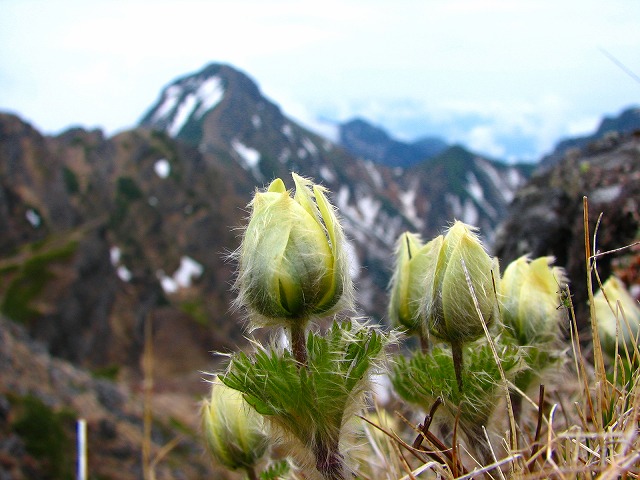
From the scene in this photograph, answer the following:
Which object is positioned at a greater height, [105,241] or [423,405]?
[423,405]

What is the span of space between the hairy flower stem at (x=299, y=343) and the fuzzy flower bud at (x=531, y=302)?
27.2 inches

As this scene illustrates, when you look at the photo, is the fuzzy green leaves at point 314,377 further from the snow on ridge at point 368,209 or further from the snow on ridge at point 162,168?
the snow on ridge at point 368,209

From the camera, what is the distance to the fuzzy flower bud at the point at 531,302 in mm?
1731

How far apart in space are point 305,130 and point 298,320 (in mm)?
140171

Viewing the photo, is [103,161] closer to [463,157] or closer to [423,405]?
[423,405]

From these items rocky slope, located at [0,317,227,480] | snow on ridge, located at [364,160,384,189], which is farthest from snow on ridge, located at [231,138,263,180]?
rocky slope, located at [0,317,227,480]

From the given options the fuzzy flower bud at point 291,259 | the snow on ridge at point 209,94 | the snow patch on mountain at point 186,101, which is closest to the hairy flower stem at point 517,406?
the fuzzy flower bud at point 291,259

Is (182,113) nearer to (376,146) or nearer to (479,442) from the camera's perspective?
Answer: (376,146)

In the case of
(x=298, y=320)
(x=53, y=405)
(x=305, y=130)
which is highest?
(x=298, y=320)

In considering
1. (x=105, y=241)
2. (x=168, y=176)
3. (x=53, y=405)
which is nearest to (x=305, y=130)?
(x=168, y=176)

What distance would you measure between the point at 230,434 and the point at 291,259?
0.97m

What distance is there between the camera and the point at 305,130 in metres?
139

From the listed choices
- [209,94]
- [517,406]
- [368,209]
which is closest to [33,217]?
[517,406]

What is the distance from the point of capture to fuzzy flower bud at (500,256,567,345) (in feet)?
5.68
